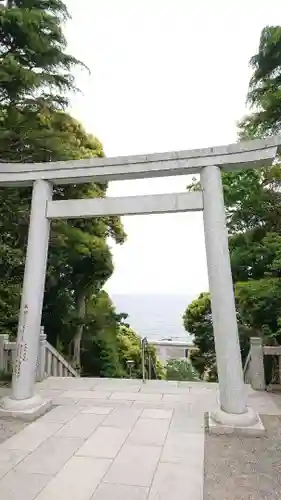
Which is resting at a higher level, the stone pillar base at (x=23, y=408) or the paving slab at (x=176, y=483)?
the stone pillar base at (x=23, y=408)

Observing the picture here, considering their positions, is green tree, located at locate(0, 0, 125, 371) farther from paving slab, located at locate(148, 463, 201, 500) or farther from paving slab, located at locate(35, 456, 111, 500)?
paving slab, located at locate(148, 463, 201, 500)

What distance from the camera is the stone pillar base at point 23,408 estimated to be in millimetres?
4289

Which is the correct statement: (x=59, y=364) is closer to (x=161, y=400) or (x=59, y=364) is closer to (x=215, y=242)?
(x=161, y=400)

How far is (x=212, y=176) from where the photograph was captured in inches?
177

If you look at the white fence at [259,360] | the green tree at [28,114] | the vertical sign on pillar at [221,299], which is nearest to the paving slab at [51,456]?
the vertical sign on pillar at [221,299]

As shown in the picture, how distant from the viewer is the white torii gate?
13.4 feet

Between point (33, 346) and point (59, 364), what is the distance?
3.76 m

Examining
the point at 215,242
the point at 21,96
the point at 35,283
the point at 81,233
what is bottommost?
the point at 35,283

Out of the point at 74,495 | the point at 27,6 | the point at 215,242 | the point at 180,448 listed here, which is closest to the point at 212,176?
the point at 215,242

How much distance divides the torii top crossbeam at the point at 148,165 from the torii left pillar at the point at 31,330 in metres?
0.43

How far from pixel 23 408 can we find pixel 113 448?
60.0 inches

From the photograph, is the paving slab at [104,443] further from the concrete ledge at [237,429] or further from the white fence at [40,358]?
the white fence at [40,358]

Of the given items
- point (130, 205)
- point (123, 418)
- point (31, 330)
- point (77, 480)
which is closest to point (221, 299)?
point (130, 205)

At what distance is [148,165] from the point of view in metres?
4.66
